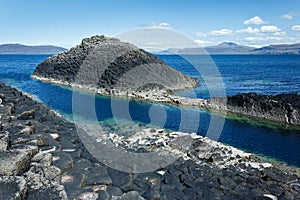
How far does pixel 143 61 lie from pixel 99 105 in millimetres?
18159

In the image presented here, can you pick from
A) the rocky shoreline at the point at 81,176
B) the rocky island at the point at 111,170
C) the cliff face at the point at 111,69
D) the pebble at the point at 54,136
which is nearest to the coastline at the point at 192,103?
the cliff face at the point at 111,69

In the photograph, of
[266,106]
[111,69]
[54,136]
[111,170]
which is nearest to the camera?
[111,170]

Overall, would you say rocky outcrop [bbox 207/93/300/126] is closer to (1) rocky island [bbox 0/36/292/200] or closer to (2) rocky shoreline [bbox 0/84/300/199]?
(1) rocky island [bbox 0/36/292/200]

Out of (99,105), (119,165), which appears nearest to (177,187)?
Result: (119,165)

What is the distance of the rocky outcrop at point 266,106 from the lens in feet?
77.0

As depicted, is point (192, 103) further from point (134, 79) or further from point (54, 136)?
point (54, 136)

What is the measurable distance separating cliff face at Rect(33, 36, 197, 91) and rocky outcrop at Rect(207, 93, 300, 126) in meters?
12.1

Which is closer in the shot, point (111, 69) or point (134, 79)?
point (134, 79)

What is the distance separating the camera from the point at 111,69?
42656 millimetres

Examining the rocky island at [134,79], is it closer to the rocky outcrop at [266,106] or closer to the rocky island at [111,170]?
the rocky outcrop at [266,106]

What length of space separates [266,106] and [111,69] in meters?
24.6

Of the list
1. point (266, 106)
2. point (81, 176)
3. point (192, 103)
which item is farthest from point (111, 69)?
point (81, 176)

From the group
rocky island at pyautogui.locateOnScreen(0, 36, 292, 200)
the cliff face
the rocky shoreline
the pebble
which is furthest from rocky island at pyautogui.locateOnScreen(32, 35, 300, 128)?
the pebble

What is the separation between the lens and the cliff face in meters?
39.2
